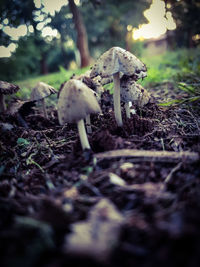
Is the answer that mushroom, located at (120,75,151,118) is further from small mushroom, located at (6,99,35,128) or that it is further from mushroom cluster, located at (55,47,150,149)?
small mushroom, located at (6,99,35,128)

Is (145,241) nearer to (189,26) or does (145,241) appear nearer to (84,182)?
(84,182)

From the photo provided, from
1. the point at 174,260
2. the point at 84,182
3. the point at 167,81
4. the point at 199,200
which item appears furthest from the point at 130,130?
the point at 167,81

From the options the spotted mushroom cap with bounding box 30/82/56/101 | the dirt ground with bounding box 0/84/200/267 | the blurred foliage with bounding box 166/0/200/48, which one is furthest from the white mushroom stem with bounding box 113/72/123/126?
the blurred foliage with bounding box 166/0/200/48

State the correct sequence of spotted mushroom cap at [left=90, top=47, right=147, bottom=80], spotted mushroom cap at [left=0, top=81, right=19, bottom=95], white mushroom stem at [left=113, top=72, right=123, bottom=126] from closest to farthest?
1. spotted mushroom cap at [left=90, top=47, right=147, bottom=80]
2. white mushroom stem at [left=113, top=72, right=123, bottom=126]
3. spotted mushroom cap at [left=0, top=81, right=19, bottom=95]

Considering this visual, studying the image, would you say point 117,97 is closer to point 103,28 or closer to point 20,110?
point 20,110

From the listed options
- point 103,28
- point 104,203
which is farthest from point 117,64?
point 103,28

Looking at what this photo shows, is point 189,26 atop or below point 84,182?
atop
